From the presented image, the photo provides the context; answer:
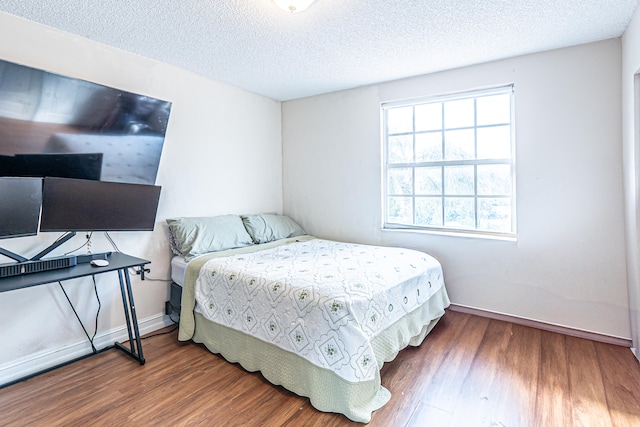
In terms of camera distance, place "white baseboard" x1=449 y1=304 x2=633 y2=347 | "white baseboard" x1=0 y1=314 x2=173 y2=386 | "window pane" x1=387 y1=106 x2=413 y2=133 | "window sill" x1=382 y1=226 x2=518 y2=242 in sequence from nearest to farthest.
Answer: "white baseboard" x1=0 y1=314 x2=173 y2=386
"white baseboard" x1=449 y1=304 x2=633 y2=347
"window sill" x1=382 y1=226 x2=518 y2=242
"window pane" x1=387 y1=106 x2=413 y2=133

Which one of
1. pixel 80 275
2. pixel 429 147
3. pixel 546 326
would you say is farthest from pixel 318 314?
pixel 429 147

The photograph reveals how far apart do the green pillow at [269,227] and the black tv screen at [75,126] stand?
3.34 ft

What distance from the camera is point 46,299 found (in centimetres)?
216

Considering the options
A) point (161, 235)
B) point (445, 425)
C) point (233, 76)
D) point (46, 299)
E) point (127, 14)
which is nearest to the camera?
point (445, 425)

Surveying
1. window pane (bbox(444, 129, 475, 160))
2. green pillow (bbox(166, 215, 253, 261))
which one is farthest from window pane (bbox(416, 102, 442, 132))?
green pillow (bbox(166, 215, 253, 261))

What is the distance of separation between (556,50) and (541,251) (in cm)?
160

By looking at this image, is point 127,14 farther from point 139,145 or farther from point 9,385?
point 9,385

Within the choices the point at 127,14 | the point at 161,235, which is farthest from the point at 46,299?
the point at 127,14

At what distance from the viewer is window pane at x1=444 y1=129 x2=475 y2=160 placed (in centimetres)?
301

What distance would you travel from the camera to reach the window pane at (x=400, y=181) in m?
3.34

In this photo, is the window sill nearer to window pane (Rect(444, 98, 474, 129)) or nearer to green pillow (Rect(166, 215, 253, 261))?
window pane (Rect(444, 98, 474, 129))

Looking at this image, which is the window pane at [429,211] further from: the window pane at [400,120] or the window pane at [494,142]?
the window pane at [400,120]

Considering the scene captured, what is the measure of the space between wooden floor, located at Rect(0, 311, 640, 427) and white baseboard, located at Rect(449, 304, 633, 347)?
80mm

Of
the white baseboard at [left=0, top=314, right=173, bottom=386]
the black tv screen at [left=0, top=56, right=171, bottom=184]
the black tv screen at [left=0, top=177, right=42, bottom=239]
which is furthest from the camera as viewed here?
the white baseboard at [left=0, top=314, right=173, bottom=386]
